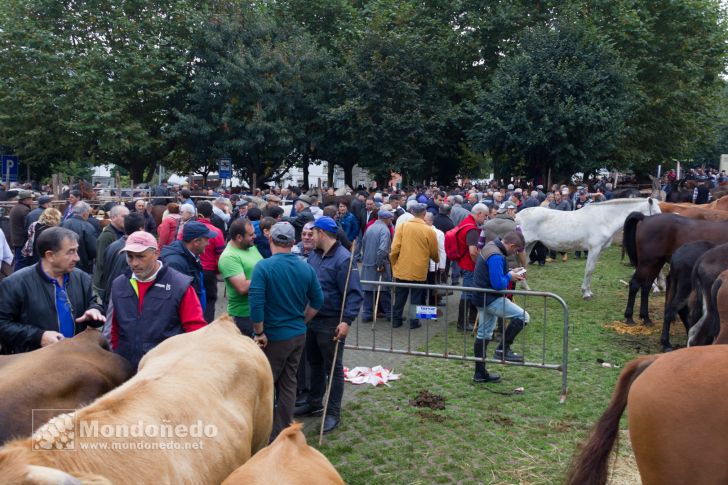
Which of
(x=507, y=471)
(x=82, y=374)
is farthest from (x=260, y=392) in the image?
(x=507, y=471)

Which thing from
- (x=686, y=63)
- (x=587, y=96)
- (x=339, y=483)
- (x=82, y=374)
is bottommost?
(x=339, y=483)

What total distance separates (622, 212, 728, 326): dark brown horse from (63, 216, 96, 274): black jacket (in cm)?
867

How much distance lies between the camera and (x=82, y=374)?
391 centimetres

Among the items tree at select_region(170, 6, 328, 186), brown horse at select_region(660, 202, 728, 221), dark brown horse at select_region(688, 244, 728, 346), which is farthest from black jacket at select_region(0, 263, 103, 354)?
tree at select_region(170, 6, 328, 186)

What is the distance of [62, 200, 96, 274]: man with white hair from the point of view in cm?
942

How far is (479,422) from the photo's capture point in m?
6.89

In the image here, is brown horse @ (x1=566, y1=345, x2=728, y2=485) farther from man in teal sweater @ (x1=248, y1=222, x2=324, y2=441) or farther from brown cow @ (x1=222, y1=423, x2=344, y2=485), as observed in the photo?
man in teal sweater @ (x1=248, y1=222, x2=324, y2=441)

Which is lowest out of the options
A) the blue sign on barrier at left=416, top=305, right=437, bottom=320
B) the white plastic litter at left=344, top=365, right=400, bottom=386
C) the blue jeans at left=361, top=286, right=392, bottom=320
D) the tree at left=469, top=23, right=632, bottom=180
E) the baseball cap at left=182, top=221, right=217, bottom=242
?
the white plastic litter at left=344, top=365, right=400, bottom=386

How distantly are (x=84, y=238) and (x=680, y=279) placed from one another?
846 centimetres

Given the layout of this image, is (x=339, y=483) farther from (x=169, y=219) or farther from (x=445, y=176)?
(x=445, y=176)

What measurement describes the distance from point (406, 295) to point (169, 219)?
397 cm

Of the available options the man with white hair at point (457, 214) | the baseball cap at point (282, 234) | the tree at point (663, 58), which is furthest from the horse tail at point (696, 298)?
the tree at point (663, 58)

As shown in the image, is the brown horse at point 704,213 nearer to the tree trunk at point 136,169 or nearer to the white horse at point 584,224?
the white horse at point 584,224

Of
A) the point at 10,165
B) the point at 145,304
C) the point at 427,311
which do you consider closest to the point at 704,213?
the point at 427,311
